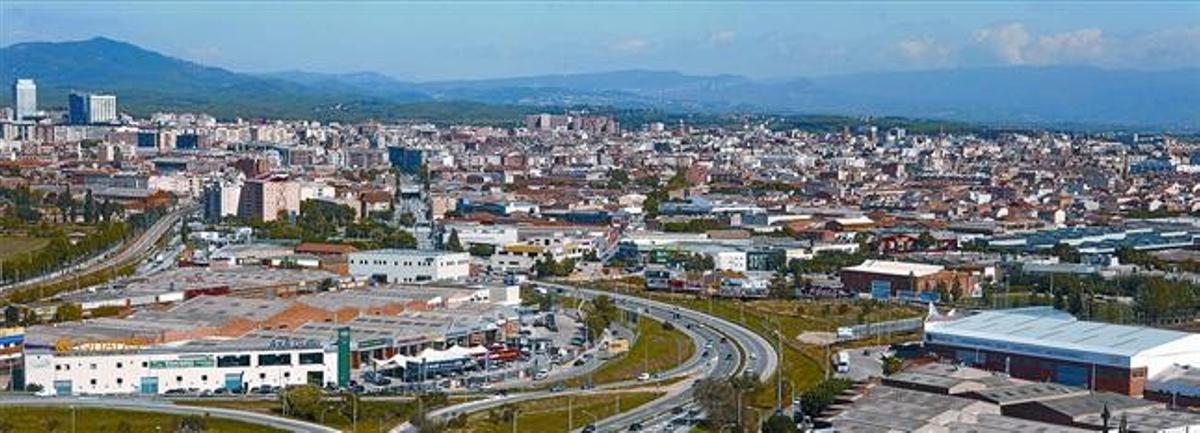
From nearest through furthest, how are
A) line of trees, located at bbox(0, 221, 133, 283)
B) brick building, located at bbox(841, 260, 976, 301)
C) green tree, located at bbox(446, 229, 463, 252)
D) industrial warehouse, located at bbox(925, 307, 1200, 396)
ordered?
industrial warehouse, located at bbox(925, 307, 1200, 396), brick building, located at bbox(841, 260, 976, 301), line of trees, located at bbox(0, 221, 133, 283), green tree, located at bbox(446, 229, 463, 252)

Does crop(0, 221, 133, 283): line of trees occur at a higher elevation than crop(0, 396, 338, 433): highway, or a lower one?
higher

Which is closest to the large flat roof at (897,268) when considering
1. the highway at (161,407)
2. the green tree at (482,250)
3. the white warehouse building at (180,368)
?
the green tree at (482,250)

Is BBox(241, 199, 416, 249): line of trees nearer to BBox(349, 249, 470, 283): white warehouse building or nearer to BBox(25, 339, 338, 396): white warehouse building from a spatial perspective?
BBox(349, 249, 470, 283): white warehouse building

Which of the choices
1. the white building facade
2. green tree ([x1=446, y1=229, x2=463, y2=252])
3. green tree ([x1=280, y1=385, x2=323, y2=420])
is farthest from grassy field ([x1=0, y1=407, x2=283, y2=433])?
green tree ([x1=446, y1=229, x2=463, y2=252])

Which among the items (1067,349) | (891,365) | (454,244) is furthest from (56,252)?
(1067,349)

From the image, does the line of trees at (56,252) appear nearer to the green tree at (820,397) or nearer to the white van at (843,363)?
the white van at (843,363)

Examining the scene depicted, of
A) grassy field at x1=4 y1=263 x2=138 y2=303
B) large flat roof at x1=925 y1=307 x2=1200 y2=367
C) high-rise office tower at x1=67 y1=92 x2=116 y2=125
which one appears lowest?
grassy field at x1=4 y1=263 x2=138 y2=303

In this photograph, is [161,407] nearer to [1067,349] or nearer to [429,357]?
[429,357]
